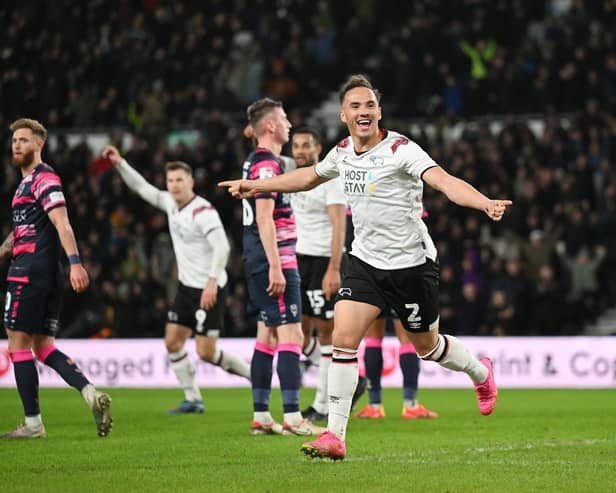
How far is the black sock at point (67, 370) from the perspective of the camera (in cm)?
934

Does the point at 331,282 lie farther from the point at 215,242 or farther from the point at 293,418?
the point at 215,242

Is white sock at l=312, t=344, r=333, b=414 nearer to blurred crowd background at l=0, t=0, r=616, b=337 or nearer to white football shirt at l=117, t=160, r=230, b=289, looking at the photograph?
white football shirt at l=117, t=160, r=230, b=289

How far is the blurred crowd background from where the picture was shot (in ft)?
62.1

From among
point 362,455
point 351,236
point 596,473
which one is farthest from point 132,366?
point 596,473

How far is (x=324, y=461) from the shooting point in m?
7.58

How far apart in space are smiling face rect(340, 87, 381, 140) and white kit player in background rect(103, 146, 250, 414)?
4.64m

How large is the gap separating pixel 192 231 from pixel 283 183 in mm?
4633

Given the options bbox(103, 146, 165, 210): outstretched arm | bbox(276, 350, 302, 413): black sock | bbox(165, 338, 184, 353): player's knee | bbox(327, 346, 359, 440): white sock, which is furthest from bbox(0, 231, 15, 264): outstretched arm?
bbox(327, 346, 359, 440): white sock

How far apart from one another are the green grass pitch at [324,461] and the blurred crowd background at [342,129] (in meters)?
6.55

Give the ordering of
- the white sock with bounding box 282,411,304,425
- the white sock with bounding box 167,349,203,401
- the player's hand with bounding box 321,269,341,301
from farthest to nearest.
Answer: the white sock with bounding box 167,349,203,401
the player's hand with bounding box 321,269,341,301
the white sock with bounding box 282,411,304,425

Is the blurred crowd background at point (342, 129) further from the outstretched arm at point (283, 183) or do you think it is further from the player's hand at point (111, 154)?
the outstretched arm at point (283, 183)

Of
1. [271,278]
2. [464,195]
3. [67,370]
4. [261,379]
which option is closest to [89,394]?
[67,370]

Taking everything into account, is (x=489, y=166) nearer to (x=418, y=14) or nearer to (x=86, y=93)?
(x=418, y=14)

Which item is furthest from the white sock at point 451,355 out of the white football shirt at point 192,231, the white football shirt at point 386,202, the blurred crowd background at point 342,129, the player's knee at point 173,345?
the blurred crowd background at point 342,129
